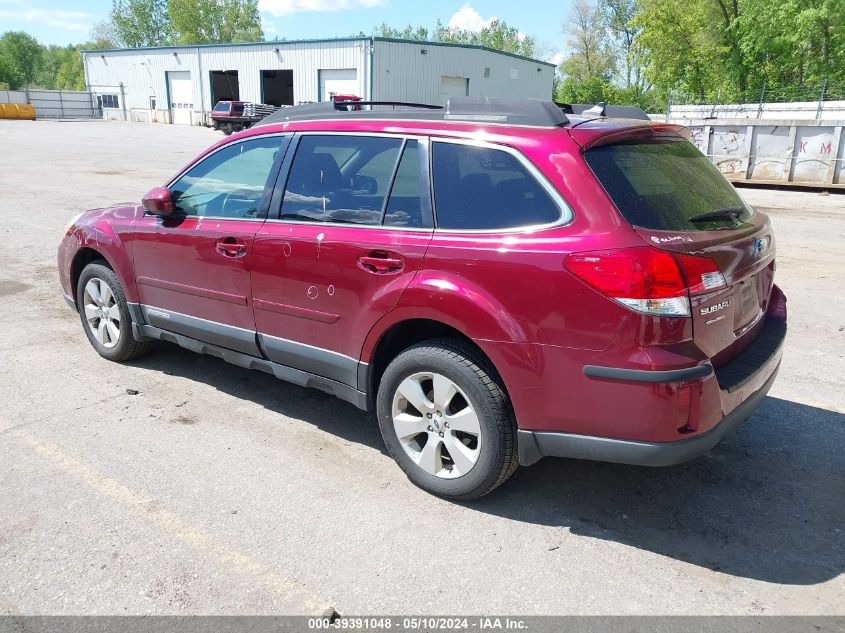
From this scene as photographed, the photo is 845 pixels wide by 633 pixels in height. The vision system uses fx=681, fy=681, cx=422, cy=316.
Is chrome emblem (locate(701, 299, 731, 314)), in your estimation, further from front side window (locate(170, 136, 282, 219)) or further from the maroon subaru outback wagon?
front side window (locate(170, 136, 282, 219))

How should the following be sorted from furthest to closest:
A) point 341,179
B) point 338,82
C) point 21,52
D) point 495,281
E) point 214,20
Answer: point 21,52
point 214,20
point 338,82
point 341,179
point 495,281

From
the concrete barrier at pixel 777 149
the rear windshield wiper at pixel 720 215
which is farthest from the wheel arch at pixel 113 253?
the concrete barrier at pixel 777 149

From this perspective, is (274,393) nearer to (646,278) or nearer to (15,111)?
(646,278)

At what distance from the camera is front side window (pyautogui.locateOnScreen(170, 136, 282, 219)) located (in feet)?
13.6

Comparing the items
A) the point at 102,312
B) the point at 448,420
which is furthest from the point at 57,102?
the point at 448,420

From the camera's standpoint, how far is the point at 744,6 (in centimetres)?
4600

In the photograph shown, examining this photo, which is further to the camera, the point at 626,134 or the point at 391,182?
the point at 391,182

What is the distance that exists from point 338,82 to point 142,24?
70.7 m

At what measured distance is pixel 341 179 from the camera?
12.3 feet

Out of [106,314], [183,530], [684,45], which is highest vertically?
[684,45]

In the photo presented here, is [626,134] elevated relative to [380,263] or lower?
elevated

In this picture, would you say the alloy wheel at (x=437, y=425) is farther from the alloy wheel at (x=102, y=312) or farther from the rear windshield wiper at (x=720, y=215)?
the alloy wheel at (x=102, y=312)

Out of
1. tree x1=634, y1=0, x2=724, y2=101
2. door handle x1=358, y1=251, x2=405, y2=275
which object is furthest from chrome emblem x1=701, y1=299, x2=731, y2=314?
tree x1=634, y1=0, x2=724, y2=101

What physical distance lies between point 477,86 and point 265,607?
45.4 m
